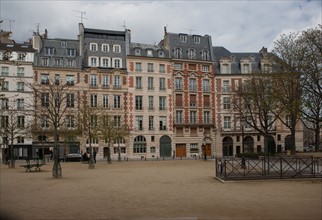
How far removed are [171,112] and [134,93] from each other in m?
6.24

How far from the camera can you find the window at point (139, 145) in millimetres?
51281

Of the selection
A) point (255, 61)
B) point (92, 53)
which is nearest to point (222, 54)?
point (255, 61)

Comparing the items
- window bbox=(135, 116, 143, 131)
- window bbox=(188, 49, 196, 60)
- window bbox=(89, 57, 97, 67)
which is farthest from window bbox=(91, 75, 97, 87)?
window bbox=(188, 49, 196, 60)

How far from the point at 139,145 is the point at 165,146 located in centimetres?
401

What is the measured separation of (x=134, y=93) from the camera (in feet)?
173

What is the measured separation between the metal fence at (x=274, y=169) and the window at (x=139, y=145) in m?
33.5

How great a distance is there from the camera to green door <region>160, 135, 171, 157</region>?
52688 millimetres

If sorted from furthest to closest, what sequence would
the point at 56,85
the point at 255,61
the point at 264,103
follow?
the point at 255,61 < the point at 264,103 < the point at 56,85

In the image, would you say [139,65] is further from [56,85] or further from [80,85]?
[56,85]

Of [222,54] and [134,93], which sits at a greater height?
[222,54]

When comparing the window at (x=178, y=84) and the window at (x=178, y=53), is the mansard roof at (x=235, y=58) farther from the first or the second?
the window at (x=178, y=84)

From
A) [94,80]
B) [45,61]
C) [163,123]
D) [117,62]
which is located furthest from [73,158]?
[117,62]

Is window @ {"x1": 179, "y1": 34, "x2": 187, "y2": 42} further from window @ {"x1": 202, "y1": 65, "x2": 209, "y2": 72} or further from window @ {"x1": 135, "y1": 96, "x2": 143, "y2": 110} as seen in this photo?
window @ {"x1": 135, "y1": 96, "x2": 143, "y2": 110}

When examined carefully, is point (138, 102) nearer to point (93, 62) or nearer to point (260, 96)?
point (93, 62)
